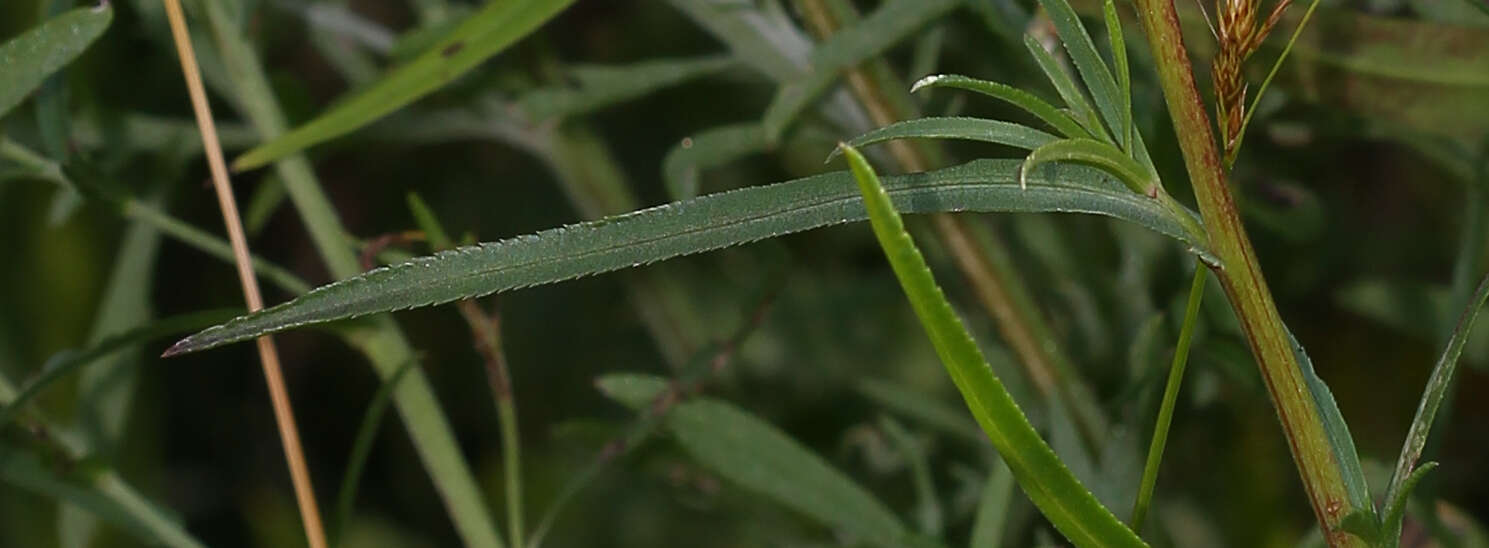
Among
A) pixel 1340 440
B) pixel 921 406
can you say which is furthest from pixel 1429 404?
pixel 921 406

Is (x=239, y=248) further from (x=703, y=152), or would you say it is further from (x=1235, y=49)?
(x=1235, y=49)

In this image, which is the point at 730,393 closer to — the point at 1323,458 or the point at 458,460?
the point at 458,460

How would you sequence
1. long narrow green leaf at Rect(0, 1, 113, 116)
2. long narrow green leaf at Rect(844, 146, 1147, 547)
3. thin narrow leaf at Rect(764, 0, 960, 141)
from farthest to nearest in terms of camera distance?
thin narrow leaf at Rect(764, 0, 960, 141) < long narrow green leaf at Rect(0, 1, 113, 116) < long narrow green leaf at Rect(844, 146, 1147, 547)

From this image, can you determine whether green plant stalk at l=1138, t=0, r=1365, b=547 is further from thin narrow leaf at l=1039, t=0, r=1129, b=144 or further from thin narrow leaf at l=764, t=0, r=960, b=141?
thin narrow leaf at l=764, t=0, r=960, b=141

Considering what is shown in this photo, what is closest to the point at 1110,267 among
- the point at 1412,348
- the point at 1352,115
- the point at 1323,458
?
the point at 1352,115

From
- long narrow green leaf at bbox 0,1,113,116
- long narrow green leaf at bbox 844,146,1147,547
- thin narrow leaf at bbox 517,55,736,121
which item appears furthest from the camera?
thin narrow leaf at bbox 517,55,736,121

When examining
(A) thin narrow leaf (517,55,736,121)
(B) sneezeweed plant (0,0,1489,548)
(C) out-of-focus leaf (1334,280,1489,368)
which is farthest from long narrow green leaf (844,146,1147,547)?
(C) out-of-focus leaf (1334,280,1489,368)
